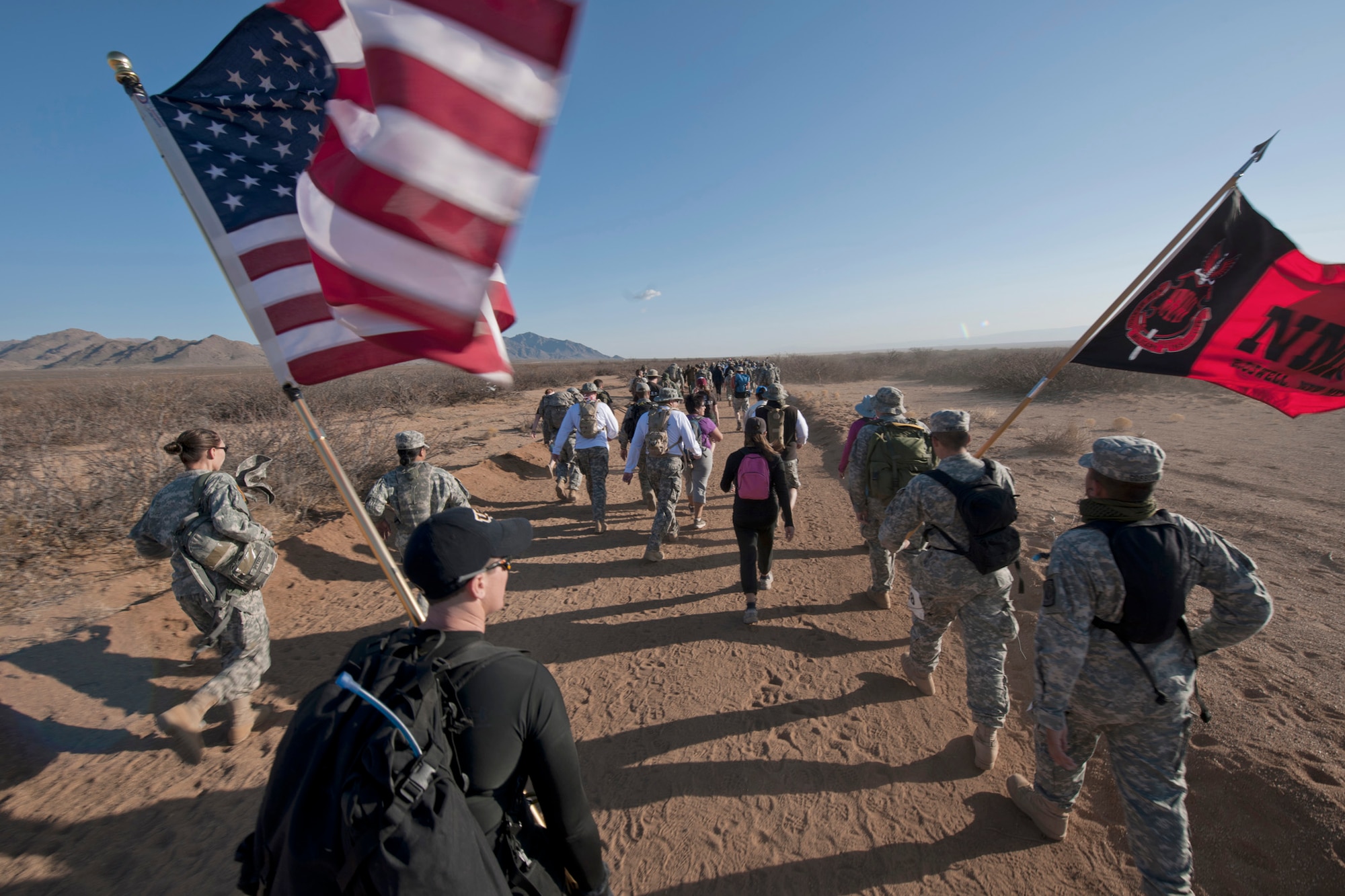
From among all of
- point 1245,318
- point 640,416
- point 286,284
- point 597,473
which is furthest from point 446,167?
point 597,473

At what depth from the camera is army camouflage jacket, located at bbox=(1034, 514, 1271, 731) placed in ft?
7.33

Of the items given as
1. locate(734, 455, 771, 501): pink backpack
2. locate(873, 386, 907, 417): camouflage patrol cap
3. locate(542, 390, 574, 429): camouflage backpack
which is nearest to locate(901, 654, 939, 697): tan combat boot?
locate(734, 455, 771, 501): pink backpack

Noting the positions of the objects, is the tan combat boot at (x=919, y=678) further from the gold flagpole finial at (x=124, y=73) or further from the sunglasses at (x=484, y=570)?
the gold flagpole finial at (x=124, y=73)

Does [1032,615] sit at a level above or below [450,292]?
below

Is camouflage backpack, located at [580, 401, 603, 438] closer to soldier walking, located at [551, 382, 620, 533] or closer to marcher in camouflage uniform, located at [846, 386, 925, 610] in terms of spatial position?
soldier walking, located at [551, 382, 620, 533]

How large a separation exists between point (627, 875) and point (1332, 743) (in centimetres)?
442

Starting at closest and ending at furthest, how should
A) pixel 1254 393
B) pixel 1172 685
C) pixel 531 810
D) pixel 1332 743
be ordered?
pixel 531 810
pixel 1172 685
pixel 1332 743
pixel 1254 393

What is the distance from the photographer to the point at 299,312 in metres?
2.67

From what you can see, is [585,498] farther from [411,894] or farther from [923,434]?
[411,894]

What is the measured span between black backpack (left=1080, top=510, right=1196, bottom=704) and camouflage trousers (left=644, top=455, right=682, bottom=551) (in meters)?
4.74

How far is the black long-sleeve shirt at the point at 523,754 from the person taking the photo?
4.38 ft

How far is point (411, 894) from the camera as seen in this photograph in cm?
98

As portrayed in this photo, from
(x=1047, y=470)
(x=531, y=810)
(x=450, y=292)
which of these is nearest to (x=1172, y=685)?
(x=531, y=810)

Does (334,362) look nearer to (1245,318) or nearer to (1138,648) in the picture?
(1138,648)
